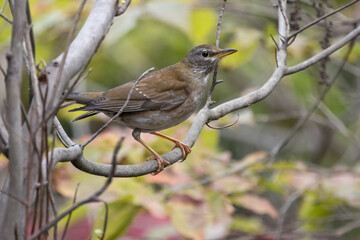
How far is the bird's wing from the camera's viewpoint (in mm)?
3892

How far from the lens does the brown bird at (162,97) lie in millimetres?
3924

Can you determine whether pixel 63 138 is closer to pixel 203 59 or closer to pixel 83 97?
pixel 83 97

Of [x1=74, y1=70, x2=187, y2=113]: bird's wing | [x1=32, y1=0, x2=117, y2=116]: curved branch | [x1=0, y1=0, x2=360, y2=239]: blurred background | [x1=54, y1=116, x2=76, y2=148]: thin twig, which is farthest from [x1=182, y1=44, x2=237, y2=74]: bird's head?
[x1=32, y1=0, x2=117, y2=116]: curved branch

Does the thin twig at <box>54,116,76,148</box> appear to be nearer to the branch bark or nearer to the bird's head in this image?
the branch bark

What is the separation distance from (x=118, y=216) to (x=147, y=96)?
1.04 m

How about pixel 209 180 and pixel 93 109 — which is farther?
pixel 209 180

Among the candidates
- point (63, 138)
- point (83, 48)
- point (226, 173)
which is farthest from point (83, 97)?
point (83, 48)

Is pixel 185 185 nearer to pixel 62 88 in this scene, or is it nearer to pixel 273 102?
pixel 62 88

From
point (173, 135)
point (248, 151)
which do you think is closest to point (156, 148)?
point (173, 135)

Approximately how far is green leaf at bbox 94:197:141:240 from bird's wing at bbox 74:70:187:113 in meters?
0.73

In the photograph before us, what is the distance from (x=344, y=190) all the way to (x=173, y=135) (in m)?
1.66

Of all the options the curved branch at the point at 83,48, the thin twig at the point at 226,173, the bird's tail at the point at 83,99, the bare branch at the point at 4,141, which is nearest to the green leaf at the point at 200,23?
the thin twig at the point at 226,173

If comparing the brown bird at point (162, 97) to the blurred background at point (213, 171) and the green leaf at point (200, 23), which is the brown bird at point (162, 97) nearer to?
the blurred background at point (213, 171)

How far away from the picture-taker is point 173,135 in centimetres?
477
